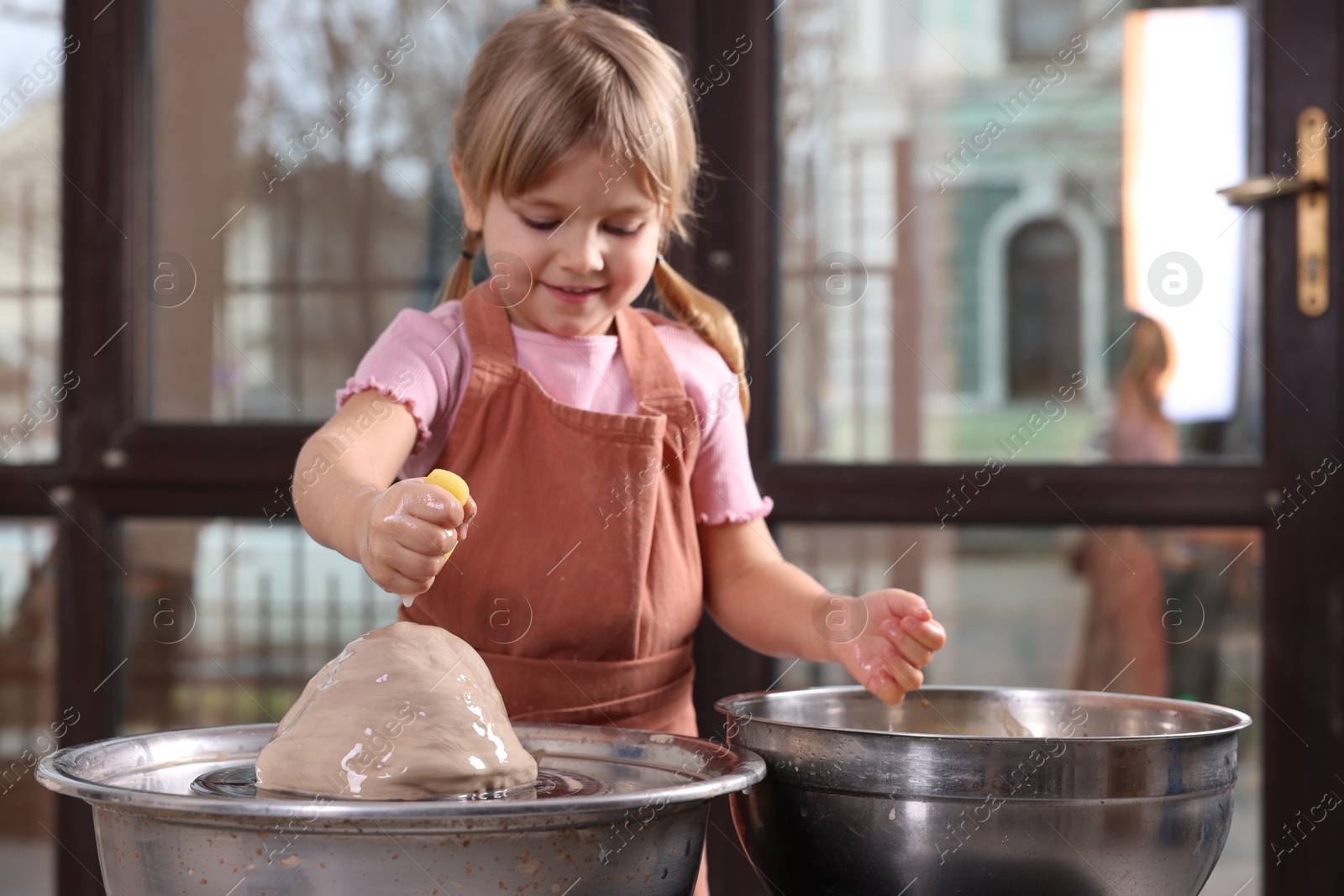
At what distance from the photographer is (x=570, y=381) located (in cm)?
99

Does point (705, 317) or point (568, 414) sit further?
point (705, 317)

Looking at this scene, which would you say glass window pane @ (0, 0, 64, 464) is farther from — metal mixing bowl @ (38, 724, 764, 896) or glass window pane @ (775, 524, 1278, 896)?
metal mixing bowl @ (38, 724, 764, 896)

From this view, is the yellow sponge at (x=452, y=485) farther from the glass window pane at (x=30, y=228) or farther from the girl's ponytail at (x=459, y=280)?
the glass window pane at (x=30, y=228)

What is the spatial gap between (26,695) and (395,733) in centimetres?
140

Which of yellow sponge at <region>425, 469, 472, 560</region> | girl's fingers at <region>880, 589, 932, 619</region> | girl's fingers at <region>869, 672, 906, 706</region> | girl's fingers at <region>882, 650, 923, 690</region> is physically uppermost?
yellow sponge at <region>425, 469, 472, 560</region>

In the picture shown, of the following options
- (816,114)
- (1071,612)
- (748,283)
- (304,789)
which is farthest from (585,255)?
(1071,612)

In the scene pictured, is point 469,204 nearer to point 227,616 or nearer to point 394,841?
point 394,841

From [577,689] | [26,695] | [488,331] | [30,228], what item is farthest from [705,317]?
[26,695]

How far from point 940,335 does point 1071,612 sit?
41 cm

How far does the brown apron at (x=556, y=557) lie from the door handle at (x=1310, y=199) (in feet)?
3.20

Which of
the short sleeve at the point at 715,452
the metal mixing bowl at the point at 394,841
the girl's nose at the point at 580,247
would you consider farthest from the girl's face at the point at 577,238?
the metal mixing bowl at the point at 394,841

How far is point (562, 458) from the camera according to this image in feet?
3.05

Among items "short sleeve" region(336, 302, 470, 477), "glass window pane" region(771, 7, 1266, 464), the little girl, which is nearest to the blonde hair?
the little girl

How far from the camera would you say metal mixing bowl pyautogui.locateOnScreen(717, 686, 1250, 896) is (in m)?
0.62
